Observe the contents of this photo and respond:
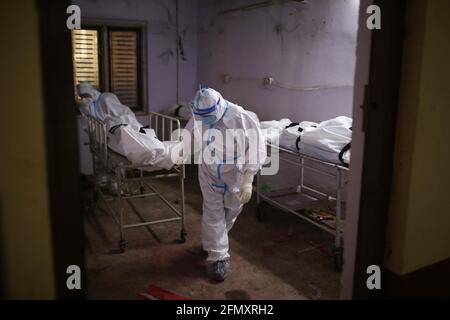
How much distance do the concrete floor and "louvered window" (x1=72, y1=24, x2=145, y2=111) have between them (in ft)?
6.43

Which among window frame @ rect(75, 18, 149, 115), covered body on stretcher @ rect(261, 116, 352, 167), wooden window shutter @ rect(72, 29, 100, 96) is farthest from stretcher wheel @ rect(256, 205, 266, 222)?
wooden window shutter @ rect(72, 29, 100, 96)

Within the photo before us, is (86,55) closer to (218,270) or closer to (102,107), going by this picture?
(102,107)

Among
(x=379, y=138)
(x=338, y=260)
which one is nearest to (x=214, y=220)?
(x=338, y=260)

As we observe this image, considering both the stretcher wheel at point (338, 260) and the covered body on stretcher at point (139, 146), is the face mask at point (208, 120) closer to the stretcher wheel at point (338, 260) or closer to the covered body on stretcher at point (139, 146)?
the covered body on stretcher at point (139, 146)

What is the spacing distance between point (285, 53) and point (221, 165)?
2.12m

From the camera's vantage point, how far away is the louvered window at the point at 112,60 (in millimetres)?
5211

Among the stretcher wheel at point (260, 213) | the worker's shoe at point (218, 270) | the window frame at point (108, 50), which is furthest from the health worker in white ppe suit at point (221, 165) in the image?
the window frame at point (108, 50)

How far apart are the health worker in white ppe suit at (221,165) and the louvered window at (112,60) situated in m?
2.82
